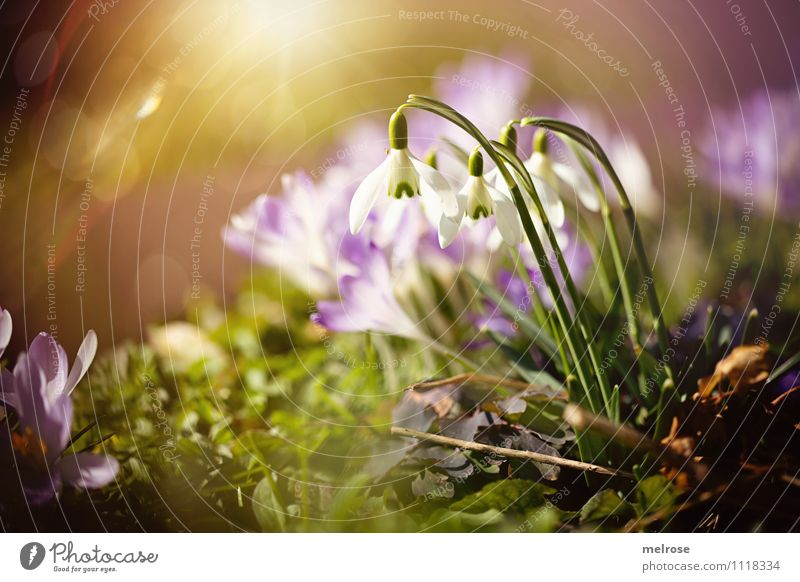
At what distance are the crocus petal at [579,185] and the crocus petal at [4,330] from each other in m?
0.46

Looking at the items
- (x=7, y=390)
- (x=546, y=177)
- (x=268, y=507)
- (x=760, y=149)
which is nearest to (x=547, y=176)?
(x=546, y=177)

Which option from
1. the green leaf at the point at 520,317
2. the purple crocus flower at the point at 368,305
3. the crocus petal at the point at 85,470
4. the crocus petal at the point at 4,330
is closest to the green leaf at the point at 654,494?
the green leaf at the point at 520,317

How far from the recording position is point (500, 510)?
51 centimetres

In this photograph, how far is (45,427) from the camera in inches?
20.5

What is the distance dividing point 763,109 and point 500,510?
1.34 feet

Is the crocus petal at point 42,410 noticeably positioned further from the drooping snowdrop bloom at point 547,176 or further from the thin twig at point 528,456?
the drooping snowdrop bloom at point 547,176

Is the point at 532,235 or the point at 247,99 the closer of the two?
the point at 532,235

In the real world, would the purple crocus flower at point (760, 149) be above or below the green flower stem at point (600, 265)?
above

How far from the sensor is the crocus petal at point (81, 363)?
1.77 feet

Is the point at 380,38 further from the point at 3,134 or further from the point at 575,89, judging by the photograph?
the point at 3,134

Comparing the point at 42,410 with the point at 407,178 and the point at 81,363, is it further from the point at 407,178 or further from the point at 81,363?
the point at 407,178

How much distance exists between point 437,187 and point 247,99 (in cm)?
23
